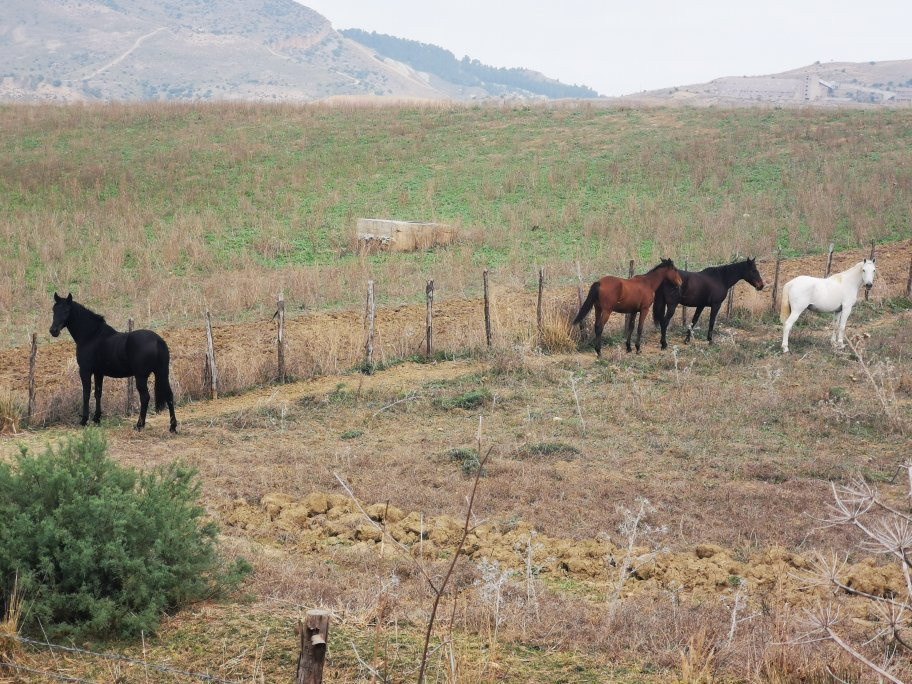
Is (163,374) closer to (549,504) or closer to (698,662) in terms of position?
(549,504)

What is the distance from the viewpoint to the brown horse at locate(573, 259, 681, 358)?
53.3ft

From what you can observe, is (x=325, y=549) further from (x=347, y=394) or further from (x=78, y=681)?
(x=347, y=394)

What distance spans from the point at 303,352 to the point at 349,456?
4910mm

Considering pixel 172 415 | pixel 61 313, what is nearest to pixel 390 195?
pixel 61 313

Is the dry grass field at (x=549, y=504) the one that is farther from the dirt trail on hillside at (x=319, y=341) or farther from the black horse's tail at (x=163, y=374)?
the black horse's tail at (x=163, y=374)

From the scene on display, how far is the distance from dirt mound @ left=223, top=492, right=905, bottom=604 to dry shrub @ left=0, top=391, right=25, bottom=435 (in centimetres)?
506

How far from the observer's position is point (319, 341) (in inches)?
609

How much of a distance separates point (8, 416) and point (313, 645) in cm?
1004

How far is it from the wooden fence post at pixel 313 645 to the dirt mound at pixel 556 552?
2.64 metres

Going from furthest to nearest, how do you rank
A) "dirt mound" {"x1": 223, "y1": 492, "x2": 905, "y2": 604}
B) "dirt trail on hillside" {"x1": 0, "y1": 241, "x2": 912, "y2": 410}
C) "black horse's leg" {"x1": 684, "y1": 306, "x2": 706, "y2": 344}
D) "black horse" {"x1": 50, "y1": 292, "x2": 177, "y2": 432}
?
Result: "black horse's leg" {"x1": 684, "y1": 306, "x2": 706, "y2": 344} < "dirt trail on hillside" {"x1": 0, "y1": 241, "x2": 912, "y2": 410} < "black horse" {"x1": 50, "y1": 292, "x2": 177, "y2": 432} < "dirt mound" {"x1": 223, "y1": 492, "x2": 905, "y2": 604}

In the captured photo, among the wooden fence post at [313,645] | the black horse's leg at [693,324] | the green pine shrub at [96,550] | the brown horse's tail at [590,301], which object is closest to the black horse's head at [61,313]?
the green pine shrub at [96,550]

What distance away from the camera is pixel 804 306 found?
16.5 meters

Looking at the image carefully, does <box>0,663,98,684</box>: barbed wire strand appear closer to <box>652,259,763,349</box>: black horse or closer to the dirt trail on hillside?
the dirt trail on hillside

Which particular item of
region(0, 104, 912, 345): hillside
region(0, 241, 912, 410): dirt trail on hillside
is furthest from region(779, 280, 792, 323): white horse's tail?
region(0, 104, 912, 345): hillside
